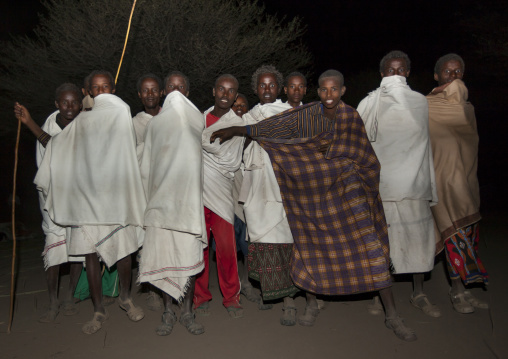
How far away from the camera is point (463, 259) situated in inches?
169

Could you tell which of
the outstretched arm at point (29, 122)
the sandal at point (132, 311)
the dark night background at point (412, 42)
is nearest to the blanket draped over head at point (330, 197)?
the sandal at point (132, 311)

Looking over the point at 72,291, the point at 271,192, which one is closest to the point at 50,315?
the point at 72,291

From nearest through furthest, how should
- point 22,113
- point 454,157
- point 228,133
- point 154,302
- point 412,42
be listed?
point 228,133 < point 22,113 < point 454,157 < point 154,302 < point 412,42

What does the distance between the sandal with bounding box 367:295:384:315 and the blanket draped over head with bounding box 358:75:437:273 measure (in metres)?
0.34

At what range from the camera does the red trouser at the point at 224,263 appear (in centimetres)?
427

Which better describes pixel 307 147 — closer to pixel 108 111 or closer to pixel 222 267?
pixel 222 267

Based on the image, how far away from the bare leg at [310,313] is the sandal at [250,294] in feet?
2.26

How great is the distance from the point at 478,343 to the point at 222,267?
2.15 meters

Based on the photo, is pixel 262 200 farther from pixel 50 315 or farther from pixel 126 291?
pixel 50 315

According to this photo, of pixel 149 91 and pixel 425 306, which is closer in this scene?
pixel 425 306

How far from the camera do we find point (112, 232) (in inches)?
156

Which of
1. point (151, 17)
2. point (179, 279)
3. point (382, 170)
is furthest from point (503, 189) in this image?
point (179, 279)

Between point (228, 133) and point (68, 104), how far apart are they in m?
1.60

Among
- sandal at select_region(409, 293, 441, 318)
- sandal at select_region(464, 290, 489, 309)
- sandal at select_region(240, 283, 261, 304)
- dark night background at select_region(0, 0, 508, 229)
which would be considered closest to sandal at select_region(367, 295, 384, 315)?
sandal at select_region(409, 293, 441, 318)
